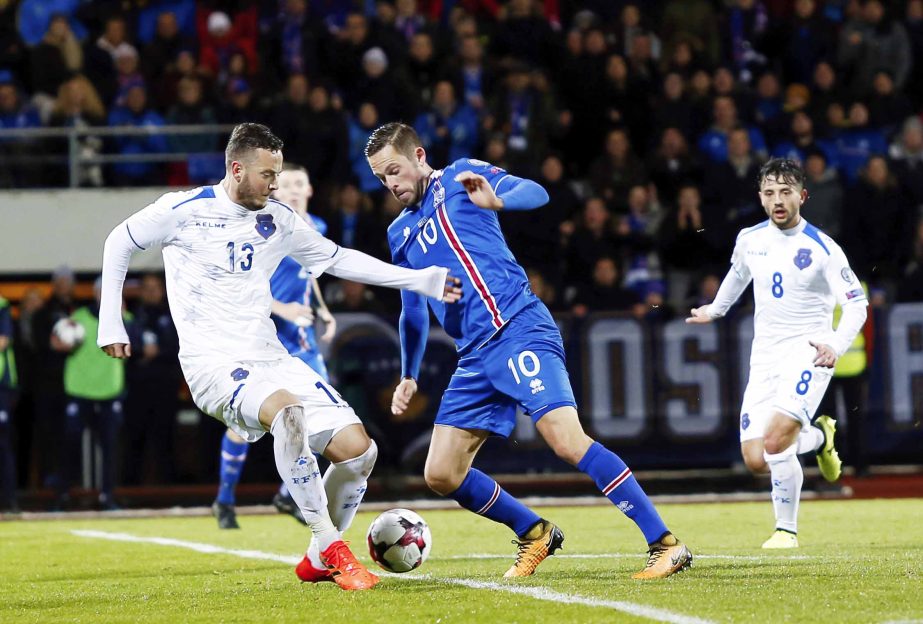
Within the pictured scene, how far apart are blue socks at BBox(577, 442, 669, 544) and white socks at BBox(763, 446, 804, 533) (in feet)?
7.42

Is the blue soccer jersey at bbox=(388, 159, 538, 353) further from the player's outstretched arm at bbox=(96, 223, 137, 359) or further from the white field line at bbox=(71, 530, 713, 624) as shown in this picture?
the player's outstretched arm at bbox=(96, 223, 137, 359)

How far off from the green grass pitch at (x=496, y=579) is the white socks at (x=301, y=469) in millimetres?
294

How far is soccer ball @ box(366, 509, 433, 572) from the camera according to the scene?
7.21 m

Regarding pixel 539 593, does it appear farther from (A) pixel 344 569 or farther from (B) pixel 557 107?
(B) pixel 557 107

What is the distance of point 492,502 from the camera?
738 centimetres

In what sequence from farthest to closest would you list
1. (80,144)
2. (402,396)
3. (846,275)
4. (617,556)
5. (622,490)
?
1. (80,144)
2. (846,275)
3. (617,556)
4. (402,396)
5. (622,490)

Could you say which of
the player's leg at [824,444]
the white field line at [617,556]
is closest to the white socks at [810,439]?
the player's leg at [824,444]

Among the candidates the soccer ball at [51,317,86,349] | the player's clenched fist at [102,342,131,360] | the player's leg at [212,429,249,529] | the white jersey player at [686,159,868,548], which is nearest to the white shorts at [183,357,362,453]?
the player's clenched fist at [102,342,131,360]

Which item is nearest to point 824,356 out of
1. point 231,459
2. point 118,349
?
point 118,349

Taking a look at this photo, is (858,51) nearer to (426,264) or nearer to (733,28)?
(733,28)

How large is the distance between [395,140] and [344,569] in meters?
2.04

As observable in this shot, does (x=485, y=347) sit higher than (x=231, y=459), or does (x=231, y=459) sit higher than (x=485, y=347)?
(x=485, y=347)

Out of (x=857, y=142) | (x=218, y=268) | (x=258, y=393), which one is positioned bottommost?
(x=258, y=393)

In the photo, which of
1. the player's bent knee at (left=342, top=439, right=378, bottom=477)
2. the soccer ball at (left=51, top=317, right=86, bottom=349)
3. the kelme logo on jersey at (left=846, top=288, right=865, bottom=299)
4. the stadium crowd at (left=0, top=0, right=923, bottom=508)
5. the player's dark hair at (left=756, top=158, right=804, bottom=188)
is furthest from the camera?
the stadium crowd at (left=0, top=0, right=923, bottom=508)
